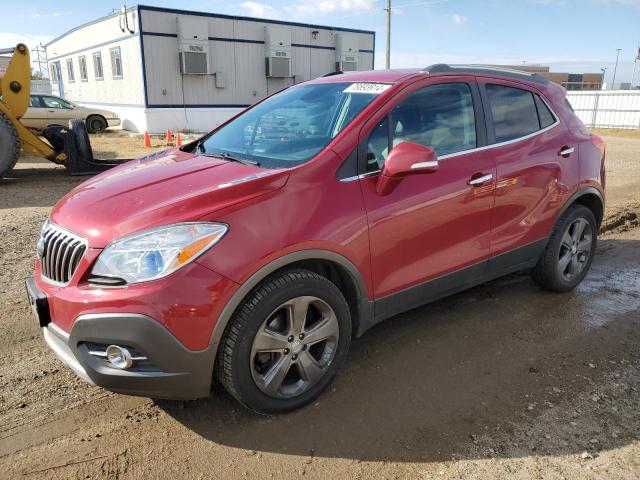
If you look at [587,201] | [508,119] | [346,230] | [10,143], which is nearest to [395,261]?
[346,230]

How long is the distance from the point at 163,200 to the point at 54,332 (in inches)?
33.8

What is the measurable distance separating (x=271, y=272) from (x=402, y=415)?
3.65ft

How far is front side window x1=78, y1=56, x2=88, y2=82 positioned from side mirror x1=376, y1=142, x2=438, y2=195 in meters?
26.1

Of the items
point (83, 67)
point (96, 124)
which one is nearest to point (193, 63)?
point (96, 124)

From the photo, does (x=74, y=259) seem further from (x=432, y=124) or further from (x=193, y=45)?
(x=193, y=45)

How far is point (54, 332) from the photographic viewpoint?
266 centimetres

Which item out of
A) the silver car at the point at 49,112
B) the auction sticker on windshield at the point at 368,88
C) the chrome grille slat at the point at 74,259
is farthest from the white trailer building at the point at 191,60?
the chrome grille slat at the point at 74,259

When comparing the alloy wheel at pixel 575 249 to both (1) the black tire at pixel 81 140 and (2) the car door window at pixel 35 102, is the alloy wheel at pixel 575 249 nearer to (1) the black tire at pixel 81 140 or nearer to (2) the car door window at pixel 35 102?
(1) the black tire at pixel 81 140

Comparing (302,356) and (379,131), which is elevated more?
(379,131)

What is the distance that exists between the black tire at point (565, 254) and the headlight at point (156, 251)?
299 cm

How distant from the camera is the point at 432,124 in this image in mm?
3484

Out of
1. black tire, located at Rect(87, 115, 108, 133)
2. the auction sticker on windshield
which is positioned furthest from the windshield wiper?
black tire, located at Rect(87, 115, 108, 133)

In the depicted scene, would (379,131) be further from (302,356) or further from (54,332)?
(54,332)

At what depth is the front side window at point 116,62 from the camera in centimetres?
2117
